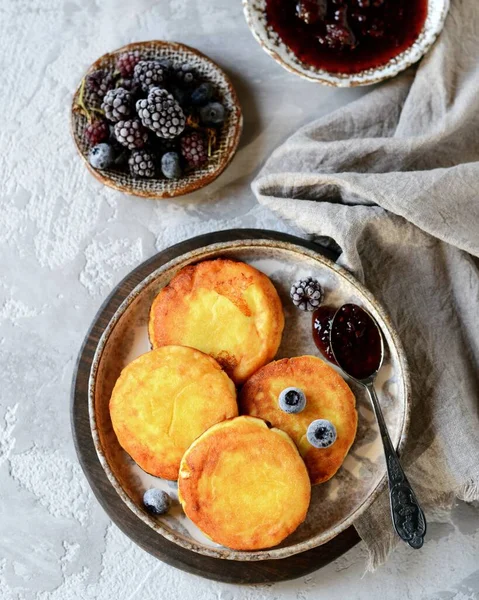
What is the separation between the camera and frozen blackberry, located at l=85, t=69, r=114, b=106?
1697mm

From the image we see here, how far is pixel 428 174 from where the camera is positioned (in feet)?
5.14

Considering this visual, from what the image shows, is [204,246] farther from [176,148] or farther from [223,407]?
[223,407]

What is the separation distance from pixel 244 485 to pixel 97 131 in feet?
3.05

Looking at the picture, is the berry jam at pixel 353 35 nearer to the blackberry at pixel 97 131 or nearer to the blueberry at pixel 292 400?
the blackberry at pixel 97 131

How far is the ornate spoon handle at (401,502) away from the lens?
1496mm

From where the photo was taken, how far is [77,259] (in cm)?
178

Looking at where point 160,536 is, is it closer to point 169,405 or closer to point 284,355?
point 169,405

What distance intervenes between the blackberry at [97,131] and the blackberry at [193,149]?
20 centimetres

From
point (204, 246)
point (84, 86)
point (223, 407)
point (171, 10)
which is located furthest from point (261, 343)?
point (171, 10)

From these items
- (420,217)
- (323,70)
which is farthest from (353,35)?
(420,217)

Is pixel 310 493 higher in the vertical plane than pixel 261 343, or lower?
lower

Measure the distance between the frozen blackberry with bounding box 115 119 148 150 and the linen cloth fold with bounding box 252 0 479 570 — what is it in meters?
0.31

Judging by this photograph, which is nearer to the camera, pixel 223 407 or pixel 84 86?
pixel 223 407

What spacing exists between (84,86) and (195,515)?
108 cm
